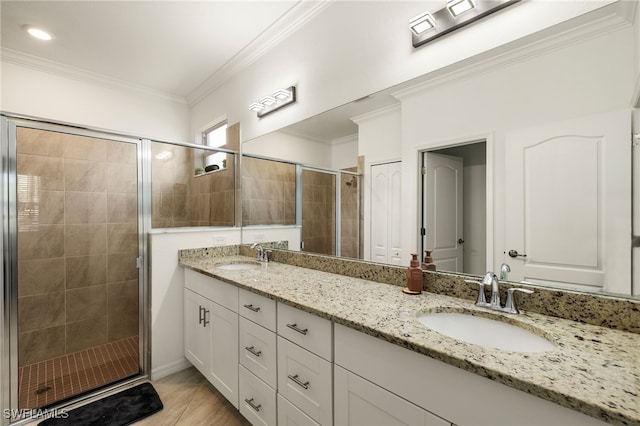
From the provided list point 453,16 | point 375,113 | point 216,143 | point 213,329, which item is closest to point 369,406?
point 213,329

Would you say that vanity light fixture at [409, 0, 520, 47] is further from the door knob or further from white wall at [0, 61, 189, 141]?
white wall at [0, 61, 189, 141]

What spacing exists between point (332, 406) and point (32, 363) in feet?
7.96

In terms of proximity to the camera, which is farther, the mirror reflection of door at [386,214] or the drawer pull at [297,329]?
the mirror reflection of door at [386,214]

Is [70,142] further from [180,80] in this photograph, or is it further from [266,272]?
[266,272]

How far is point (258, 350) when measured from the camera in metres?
1.41

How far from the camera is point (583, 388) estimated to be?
0.60m

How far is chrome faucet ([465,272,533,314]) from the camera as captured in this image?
3.43 feet

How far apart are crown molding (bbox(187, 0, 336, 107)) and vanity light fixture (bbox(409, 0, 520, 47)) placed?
0.77 metres

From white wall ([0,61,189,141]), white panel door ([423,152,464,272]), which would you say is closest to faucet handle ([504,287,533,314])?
white panel door ([423,152,464,272])

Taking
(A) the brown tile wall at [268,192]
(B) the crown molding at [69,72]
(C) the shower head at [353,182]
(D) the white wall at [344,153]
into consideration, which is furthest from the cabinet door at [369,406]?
(B) the crown molding at [69,72]

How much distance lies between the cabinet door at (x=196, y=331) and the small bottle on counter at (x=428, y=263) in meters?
1.38

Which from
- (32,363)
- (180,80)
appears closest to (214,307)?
(32,363)

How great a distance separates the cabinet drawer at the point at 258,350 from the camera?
1.33 metres

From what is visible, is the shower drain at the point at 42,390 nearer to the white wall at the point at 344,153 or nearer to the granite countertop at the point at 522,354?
the granite countertop at the point at 522,354
